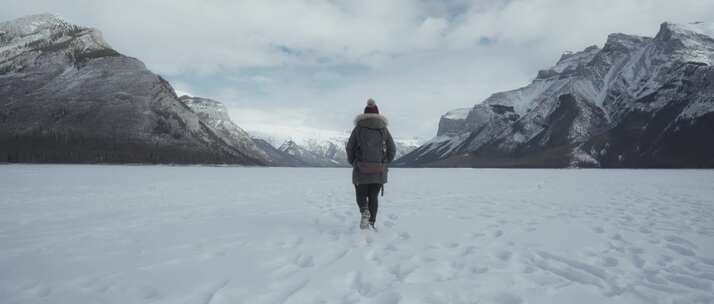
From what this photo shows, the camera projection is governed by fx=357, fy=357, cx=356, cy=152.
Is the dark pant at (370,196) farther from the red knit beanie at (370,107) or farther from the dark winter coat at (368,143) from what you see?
the red knit beanie at (370,107)

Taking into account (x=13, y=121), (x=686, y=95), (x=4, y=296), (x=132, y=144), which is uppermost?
(x=686, y=95)

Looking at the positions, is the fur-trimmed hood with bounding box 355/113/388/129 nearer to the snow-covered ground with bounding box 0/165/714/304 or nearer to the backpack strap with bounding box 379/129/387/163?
the backpack strap with bounding box 379/129/387/163

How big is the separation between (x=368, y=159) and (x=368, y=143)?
0.42 metres

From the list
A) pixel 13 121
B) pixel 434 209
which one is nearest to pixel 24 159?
pixel 13 121

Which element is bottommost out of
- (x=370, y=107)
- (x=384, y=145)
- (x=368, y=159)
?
(x=368, y=159)

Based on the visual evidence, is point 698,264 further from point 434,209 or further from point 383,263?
point 434,209

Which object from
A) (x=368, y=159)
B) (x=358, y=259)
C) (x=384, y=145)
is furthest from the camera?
(x=384, y=145)

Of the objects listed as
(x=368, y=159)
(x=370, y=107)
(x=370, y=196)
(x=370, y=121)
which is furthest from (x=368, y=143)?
A: (x=370, y=196)

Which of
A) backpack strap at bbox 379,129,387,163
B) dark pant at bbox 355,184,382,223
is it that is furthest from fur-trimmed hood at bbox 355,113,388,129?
dark pant at bbox 355,184,382,223

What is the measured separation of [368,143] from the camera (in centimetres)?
909

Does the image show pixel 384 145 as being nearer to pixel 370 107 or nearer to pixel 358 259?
pixel 370 107

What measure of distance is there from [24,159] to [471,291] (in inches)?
6685

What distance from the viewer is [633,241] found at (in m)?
7.27

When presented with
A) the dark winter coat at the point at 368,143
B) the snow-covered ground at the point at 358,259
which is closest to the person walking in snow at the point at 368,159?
the dark winter coat at the point at 368,143
